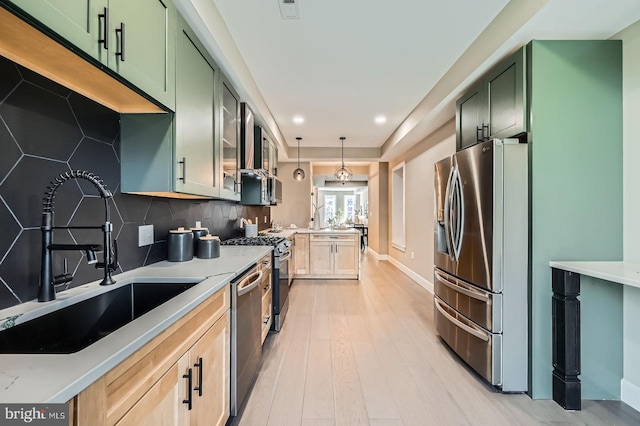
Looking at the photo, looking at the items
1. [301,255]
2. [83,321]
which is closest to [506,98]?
[83,321]

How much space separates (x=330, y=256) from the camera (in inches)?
211

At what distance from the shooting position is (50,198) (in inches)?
43.9

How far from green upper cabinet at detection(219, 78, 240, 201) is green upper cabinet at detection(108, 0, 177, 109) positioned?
816 mm

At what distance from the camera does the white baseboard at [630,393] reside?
190 centimetres

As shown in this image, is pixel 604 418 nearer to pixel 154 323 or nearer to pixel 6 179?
pixel 154 323

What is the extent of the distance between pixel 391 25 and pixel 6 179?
2.43m

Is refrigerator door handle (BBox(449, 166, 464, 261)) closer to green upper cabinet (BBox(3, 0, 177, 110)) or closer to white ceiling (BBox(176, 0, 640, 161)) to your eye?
white ceiling (BBox(176, 0, 640, 161))

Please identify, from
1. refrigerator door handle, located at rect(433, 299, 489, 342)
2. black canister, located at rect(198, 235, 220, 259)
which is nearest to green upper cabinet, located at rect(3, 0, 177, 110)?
black canister, located at rect(198, 235, 220, 259)

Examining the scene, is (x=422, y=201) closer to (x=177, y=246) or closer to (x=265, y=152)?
(x=265, y=152)

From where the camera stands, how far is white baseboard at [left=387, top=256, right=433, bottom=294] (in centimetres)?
460

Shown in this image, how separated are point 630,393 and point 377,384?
5.31ft

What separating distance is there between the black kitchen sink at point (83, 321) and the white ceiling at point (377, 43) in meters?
1.60

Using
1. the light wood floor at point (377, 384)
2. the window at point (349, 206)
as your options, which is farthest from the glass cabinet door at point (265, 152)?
the window at point (349, 206)

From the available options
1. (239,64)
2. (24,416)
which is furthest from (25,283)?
(239,64)
